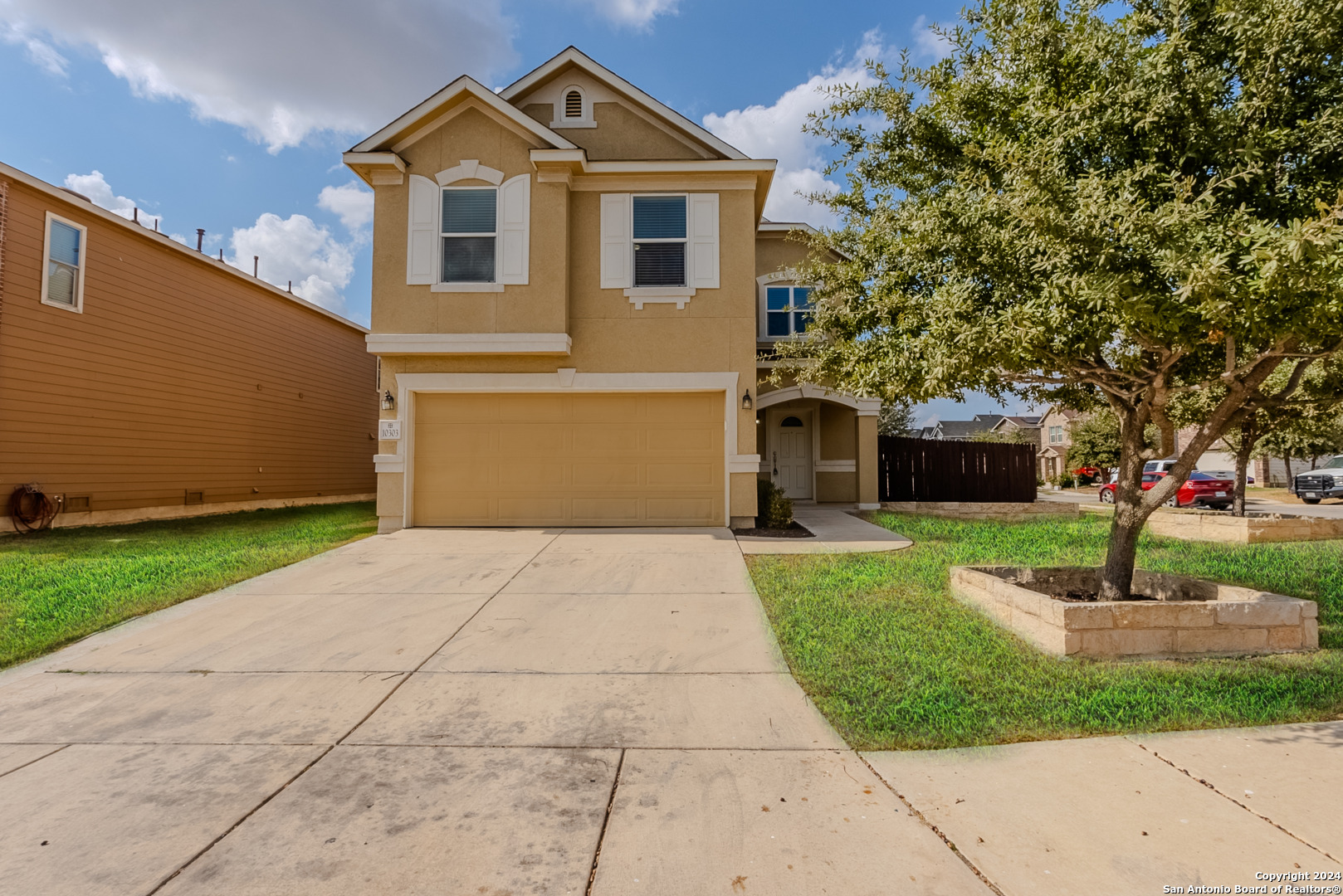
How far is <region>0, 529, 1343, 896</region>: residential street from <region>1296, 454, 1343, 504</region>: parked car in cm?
2622

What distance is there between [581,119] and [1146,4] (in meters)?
9.05

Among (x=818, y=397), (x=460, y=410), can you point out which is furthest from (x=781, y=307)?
(x=460, y=410)

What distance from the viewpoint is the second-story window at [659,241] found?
11.5 m

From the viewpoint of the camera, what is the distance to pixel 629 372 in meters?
11.4

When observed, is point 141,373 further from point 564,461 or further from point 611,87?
point 611,87

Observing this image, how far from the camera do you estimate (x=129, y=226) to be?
13164mm

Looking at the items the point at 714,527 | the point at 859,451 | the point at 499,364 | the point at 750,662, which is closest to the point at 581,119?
the point at 499,364

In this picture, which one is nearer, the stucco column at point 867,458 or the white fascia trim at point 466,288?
the white fascia trim at point 466,288

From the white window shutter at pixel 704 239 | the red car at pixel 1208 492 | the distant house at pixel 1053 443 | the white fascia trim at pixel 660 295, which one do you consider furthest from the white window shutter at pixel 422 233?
the distant house at pixel 1053 443

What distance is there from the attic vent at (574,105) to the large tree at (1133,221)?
742 centimetres

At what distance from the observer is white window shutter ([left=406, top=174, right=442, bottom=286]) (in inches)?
440

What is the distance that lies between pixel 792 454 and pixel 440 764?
1325 cm

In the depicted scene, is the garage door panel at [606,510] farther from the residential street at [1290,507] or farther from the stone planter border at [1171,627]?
the residential street at [1290,507]

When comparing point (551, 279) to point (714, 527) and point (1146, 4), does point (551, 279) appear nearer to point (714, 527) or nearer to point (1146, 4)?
point (714, 527)
